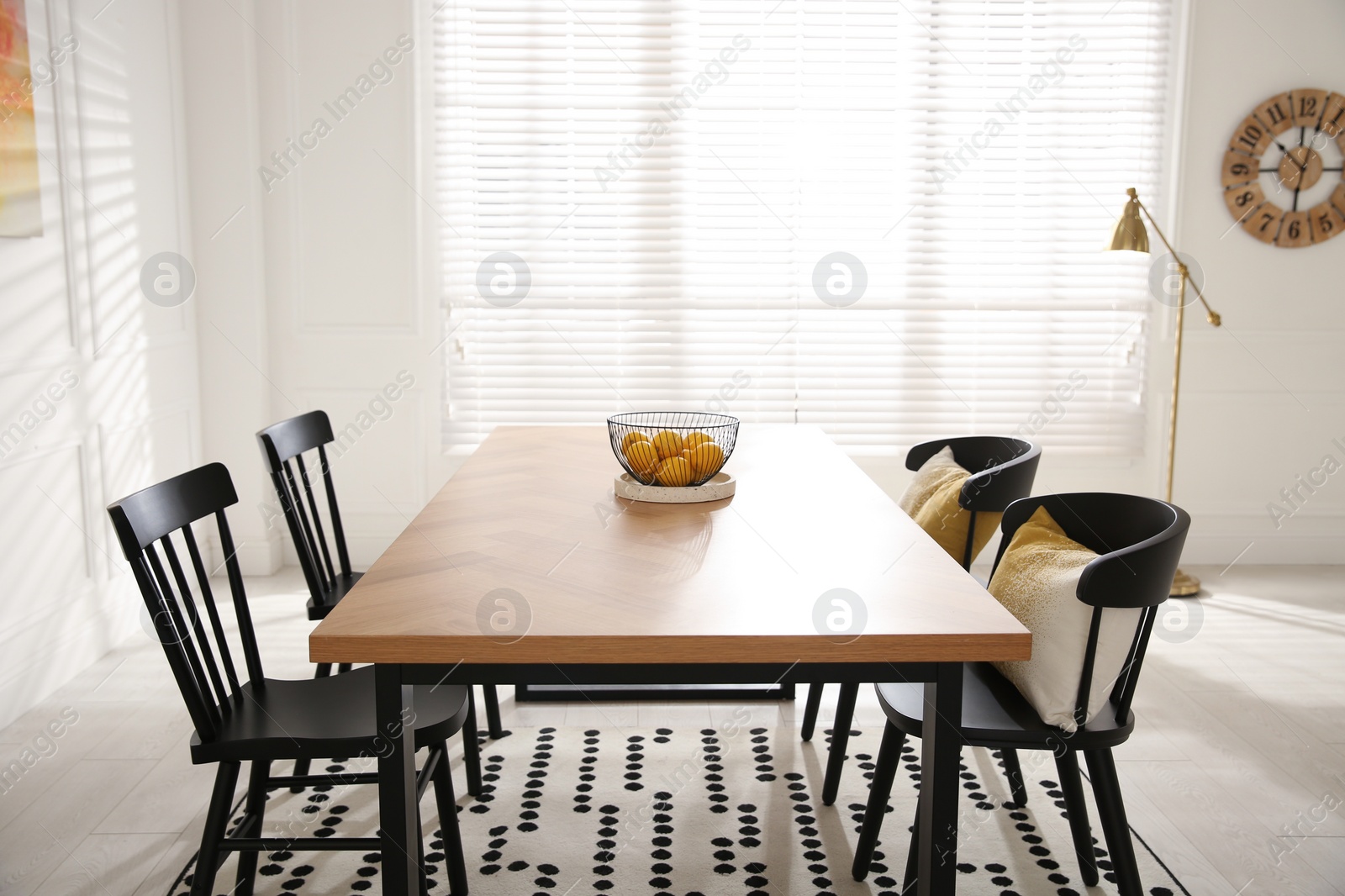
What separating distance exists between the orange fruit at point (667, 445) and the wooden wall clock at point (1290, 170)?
336 centimetres

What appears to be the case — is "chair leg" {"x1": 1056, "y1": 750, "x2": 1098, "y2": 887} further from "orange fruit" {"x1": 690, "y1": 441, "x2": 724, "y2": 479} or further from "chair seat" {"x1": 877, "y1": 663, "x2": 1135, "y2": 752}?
"orange fruit" {"x1": 690, "y1": 441, "x2": 724, "y2": 479}

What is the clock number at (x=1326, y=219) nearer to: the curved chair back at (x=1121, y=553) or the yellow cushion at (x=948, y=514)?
the yellow cushion at (x=948, y=514)

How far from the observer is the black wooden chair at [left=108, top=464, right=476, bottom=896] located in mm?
1777

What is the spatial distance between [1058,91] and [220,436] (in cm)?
391

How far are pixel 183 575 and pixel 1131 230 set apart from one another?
3.58 meters

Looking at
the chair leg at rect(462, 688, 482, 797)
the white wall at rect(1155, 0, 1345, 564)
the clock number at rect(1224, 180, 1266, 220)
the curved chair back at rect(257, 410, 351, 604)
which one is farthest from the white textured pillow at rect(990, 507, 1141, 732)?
the clock number at rect(1224, 180, 1266, 220)

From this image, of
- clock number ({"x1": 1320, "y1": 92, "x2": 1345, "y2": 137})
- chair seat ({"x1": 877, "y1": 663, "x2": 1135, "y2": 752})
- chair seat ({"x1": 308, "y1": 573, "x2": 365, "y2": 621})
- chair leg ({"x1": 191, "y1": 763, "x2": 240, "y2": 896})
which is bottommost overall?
chair leg ({"x1": 191, "y1": 763, "x2": 240, "y2": 896})

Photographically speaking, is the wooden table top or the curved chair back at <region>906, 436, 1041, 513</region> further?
the curved chair back at <region>906, 436, 1041, 513</region>

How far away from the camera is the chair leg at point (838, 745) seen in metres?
2.49

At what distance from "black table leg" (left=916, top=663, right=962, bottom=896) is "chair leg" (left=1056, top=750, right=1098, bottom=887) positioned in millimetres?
560

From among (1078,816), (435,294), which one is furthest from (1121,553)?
(435,294)

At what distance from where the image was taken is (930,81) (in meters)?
4.47

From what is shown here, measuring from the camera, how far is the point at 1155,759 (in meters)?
2.79

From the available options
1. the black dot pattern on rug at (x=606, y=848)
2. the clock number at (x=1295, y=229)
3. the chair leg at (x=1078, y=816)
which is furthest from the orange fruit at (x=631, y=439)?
the clock number at (x=1295, y=229)
